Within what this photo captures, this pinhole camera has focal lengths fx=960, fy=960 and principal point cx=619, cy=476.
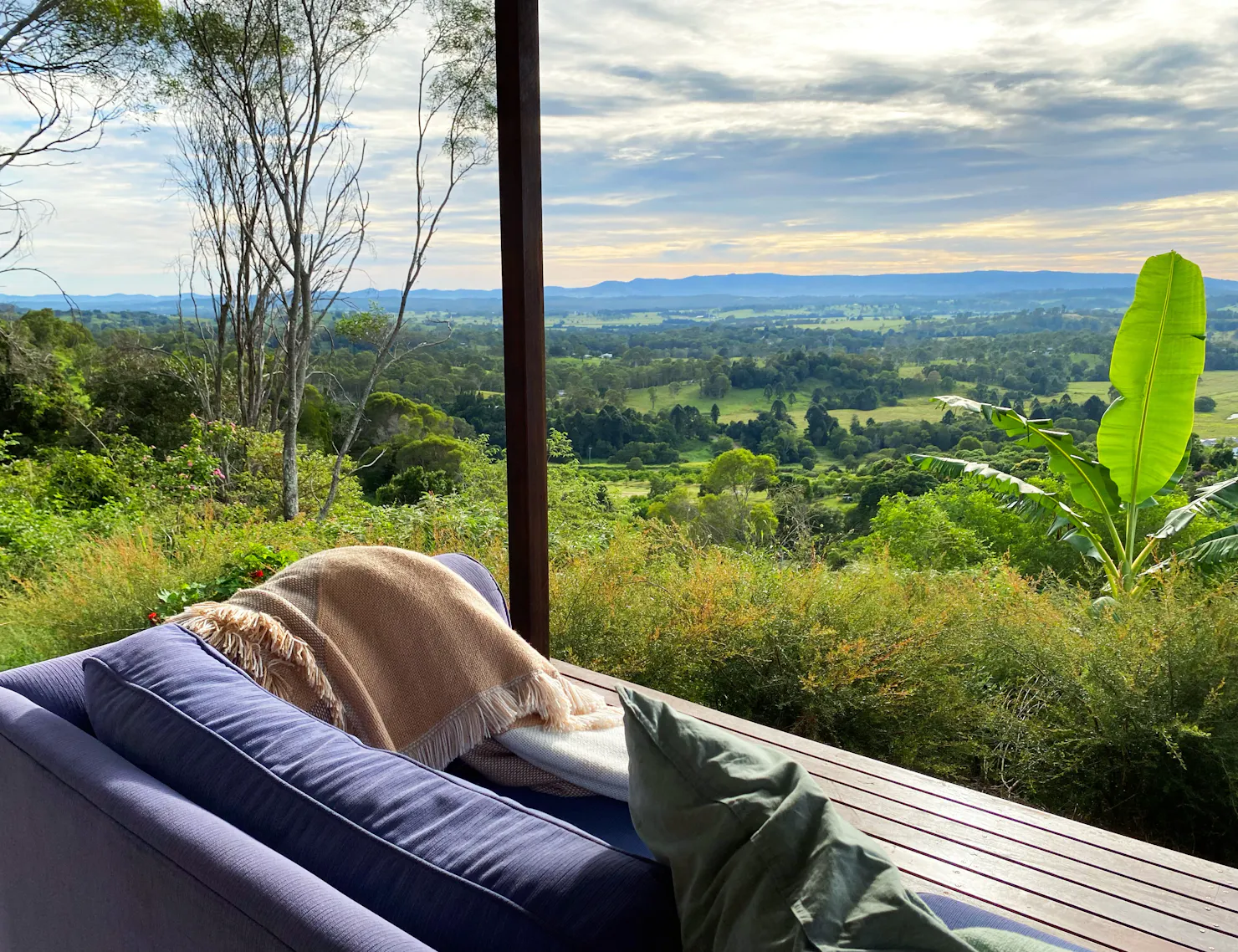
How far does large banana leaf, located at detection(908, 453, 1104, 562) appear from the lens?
400cm

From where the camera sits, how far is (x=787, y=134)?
568cm

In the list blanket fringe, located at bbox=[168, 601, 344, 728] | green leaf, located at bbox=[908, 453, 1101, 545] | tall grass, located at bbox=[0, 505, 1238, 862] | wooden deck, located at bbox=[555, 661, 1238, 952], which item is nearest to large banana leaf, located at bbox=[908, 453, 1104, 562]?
green leaf, located at bbox=[908, 453, 1101, 545]

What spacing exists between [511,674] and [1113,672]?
1.97 meters

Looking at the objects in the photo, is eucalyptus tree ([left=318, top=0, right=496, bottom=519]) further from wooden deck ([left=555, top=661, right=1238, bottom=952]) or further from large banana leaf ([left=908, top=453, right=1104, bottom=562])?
wooden deck ([left=555, top=661, right=1238, bottom=952])

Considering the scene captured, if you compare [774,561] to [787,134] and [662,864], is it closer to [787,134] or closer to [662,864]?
[787,134]

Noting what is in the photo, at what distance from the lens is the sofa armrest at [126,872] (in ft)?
Answer: 3.00

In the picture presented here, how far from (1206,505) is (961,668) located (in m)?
1.19

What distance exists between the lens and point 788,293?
5.95 m

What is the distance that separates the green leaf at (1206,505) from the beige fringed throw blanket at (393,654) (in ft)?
8.54

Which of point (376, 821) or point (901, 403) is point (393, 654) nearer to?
point (376, 821)

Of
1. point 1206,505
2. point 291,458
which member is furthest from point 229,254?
point 1206,505

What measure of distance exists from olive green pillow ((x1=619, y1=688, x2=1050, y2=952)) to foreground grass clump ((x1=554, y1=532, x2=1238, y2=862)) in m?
2.27

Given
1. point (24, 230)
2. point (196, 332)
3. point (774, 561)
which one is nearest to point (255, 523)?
point (196, 332)

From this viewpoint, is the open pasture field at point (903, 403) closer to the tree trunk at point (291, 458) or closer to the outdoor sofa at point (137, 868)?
the tree trunk at point (291, 458)
